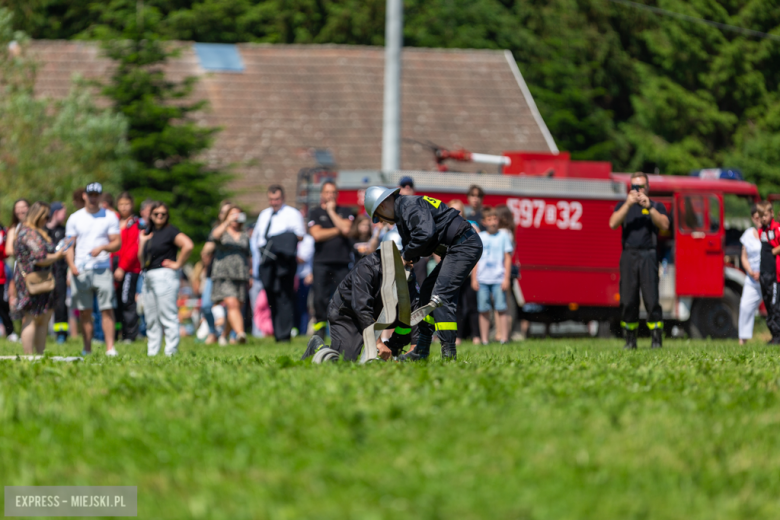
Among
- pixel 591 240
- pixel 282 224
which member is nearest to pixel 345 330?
pixel 282 224

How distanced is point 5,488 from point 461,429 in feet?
7.46

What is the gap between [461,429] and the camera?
18.5 ft

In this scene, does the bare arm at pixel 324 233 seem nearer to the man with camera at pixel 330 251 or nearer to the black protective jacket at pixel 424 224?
the man with camera at pixel 330 251

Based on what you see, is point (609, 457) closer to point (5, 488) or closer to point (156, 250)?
point (5, 488)

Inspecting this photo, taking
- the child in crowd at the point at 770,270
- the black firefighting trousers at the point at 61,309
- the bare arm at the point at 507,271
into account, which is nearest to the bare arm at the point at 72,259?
the black firefighting trousers at the point at 61,309

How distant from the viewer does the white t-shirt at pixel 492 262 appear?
15.7m

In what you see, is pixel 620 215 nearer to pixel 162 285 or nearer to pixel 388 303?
pixel 388 303

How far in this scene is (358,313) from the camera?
9.34 m

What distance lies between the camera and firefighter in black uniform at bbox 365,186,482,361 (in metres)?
9.46

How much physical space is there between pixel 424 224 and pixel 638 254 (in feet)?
15.3

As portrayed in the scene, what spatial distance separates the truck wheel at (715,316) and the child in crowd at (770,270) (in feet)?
13.8

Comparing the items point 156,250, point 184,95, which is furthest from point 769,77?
point 156,250

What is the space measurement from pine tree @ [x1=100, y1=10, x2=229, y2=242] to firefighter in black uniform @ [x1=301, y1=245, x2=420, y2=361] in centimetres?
1854

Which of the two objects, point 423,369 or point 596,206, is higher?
point 596,206
